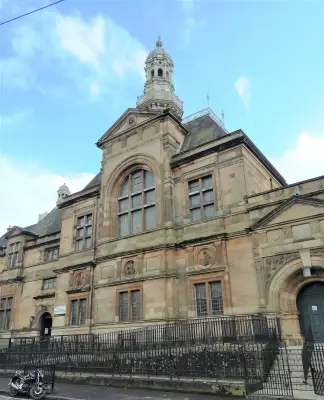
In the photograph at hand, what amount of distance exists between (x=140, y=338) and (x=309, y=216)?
9.06 metres

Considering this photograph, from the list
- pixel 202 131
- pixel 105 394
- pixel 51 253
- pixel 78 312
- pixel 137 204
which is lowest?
pixel 105 394

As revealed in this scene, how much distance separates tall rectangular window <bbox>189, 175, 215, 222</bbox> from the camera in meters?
19.3

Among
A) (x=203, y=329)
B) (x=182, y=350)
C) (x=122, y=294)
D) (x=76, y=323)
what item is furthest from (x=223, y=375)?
(x=76, y=323)

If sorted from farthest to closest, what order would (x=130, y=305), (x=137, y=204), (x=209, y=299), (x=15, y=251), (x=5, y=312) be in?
(x=15, y=251) → (x=5, y=312) → (x=137, y=204) → (x=130, y=305) → (x=209, y=299)

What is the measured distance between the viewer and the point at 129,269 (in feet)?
66.3

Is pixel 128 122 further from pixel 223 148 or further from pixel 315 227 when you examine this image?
pixel 315 227

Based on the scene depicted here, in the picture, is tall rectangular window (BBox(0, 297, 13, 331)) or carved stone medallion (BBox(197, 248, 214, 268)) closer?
carved stone medallion (BBox(197, 248, 214, 268))

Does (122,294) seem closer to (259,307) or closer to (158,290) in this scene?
(158,290)

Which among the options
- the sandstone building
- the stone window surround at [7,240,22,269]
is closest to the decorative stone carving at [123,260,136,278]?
the sandstone building

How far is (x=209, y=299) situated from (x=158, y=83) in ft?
95.5

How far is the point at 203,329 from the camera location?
620 inches

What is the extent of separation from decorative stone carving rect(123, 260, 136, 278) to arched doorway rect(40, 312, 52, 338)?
9.42 m

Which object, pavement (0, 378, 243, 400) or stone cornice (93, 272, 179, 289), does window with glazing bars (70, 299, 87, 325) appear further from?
pavement (0, 378, 243, 400)

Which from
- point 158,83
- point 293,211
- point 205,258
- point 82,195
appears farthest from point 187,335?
point 158,83
